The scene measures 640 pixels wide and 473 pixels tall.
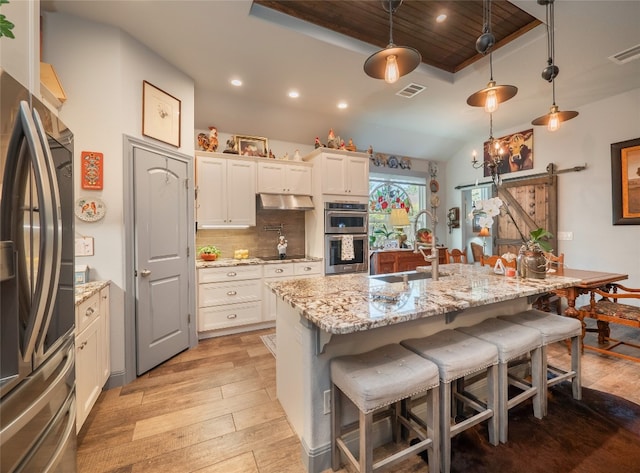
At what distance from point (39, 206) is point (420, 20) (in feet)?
10.3

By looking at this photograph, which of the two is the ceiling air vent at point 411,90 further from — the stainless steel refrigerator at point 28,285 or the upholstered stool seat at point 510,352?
the stainless steel refrigerator at point 28,285

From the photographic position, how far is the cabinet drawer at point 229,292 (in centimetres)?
331

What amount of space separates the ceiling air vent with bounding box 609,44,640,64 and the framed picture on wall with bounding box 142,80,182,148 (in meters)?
4.63

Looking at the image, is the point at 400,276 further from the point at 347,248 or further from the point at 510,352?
the point at 347,248

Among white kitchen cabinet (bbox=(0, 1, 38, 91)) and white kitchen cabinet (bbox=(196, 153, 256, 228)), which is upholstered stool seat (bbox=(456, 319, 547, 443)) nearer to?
white kitchen cabinet (bbox=(0, 1, 38, 91))

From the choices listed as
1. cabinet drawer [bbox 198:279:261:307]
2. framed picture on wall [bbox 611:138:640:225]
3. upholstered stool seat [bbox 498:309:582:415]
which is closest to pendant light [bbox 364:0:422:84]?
upholstered stool seat [bbox 498:309:582:415]

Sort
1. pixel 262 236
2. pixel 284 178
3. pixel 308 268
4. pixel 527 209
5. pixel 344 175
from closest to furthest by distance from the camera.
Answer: pixel 308 268, pixel 284 178, pixel 344 175, pixel 262 236, pixel 527 209

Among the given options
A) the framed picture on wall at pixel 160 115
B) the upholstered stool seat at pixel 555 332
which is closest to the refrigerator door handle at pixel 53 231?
the framed picture on wall at pixel 160 115

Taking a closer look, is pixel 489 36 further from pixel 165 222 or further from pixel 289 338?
pixel 165 222

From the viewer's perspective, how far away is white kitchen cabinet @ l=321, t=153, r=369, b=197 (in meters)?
3.99

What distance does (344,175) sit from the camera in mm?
4098

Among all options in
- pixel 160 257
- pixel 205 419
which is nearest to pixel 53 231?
pixel 205 419

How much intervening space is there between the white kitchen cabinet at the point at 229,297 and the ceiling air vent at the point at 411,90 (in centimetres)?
292

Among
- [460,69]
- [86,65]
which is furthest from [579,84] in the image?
[86,65]
